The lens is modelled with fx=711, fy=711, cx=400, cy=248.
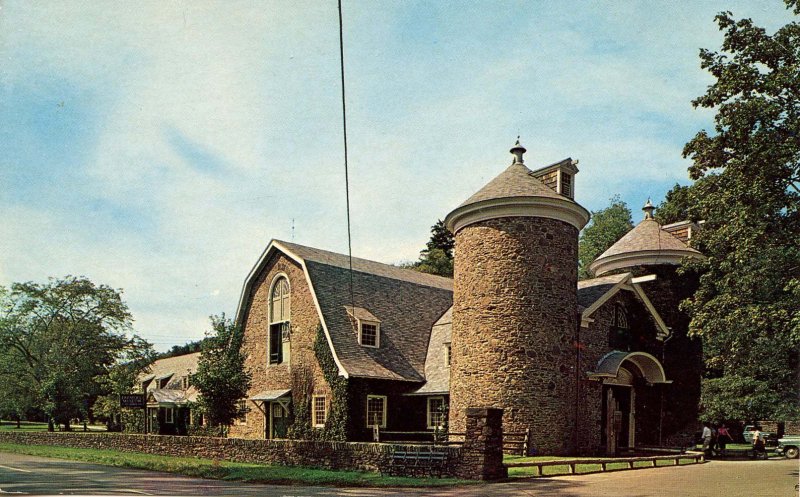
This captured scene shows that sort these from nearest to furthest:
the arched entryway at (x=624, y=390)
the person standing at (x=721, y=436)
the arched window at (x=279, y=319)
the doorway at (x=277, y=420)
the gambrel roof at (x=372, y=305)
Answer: the person standing at (x=721, y=436) → the arched entryway at (x=624, y=390) → the gambrel roof at (x=372, y=305) → the doorway at (x=277, y=420) → the arched window at (x=279, y=319)

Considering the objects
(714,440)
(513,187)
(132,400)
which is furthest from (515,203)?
(132,400)

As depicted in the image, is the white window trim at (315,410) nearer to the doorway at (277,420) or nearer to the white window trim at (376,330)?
the doorway at (277,420)

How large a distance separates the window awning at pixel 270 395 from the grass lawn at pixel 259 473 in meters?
4.81

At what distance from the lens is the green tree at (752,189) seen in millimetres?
21469

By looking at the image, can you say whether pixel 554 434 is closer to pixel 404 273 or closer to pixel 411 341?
pixel 411 341

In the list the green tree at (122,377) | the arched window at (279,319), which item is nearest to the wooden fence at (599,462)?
the arched window at (279,319)

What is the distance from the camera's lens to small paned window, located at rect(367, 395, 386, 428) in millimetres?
28047

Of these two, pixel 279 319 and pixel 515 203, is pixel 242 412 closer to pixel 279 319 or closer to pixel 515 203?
pixel 279 319

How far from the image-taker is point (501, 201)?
25.6 meters

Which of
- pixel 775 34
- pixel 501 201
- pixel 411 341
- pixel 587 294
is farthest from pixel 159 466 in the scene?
pixel 775 34

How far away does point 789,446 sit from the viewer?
26.9 m

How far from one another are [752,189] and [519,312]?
330 inches

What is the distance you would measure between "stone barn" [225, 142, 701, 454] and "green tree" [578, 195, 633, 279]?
26.9m

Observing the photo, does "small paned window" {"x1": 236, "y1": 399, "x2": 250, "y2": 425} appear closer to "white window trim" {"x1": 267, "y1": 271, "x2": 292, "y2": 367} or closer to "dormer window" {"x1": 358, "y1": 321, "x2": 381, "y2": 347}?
"white window trim" {"x1": 267, "y1": 271, "x2": 292, "y2": 367}
